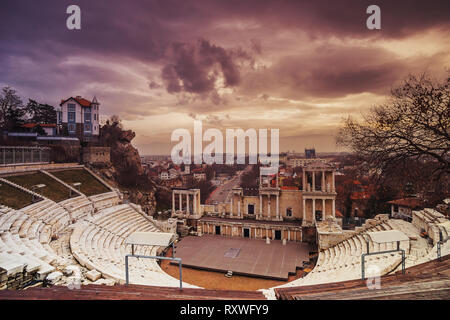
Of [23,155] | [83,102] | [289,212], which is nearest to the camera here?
[23,155]

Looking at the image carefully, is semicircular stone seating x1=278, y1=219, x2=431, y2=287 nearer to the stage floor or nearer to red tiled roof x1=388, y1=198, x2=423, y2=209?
the stage floor

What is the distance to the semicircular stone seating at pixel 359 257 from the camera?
37.4ft

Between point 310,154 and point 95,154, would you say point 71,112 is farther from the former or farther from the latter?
point 310,154

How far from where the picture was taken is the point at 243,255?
20.4m

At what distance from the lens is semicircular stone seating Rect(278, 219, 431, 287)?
11.4m

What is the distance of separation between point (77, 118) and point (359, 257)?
43.6 metres

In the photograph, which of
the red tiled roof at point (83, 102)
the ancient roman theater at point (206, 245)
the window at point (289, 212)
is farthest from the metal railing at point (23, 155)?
the window at point (289, 212)

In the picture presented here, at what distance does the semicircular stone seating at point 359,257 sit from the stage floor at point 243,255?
221 cm

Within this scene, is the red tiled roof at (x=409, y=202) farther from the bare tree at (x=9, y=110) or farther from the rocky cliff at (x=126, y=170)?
the bare tree at (x=9, y=110)

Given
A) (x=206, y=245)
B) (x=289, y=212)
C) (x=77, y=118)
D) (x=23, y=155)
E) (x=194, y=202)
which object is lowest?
(x=206, y=245)

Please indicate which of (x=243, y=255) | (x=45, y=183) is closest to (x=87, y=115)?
(x=45, y=183)

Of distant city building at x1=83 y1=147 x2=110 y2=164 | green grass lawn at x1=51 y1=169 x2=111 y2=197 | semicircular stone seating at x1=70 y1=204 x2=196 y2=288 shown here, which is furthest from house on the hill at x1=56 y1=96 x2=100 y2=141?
semicircular stone seating at x1=70 y1=204 x2=196 y2=288
